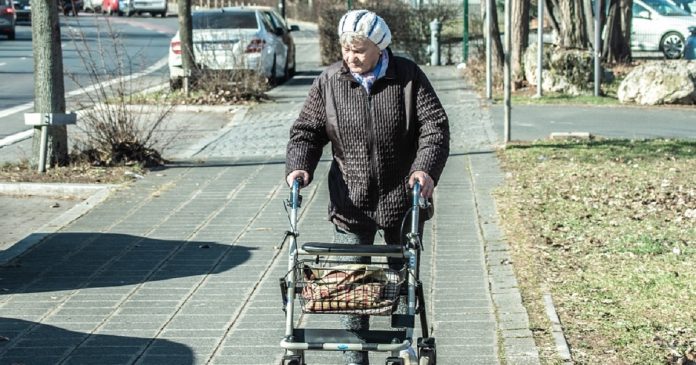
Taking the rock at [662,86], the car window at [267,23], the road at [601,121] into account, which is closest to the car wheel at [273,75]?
the car window at [267,23]

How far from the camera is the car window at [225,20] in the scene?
2378 cm

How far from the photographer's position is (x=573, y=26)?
86.4 feet

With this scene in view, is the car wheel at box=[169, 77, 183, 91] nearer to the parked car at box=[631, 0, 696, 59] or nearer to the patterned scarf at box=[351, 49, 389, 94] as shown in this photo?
the parked car at box=[631, 0, 696, 59]

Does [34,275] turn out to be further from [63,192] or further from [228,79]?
[228,79]

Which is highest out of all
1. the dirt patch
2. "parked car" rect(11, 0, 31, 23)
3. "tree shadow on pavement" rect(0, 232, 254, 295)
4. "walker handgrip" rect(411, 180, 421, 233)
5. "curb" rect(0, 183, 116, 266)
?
"parked car" rect(11, 0, 31, 23)

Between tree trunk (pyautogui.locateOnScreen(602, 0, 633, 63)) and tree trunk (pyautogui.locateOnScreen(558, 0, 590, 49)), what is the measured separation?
189cm

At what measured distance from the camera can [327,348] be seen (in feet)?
16.5

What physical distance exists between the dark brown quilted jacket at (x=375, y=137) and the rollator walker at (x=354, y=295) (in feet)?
1.41

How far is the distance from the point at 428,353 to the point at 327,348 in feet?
1.59

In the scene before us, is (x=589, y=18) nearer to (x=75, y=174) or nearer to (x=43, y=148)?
(x=75, y=174)

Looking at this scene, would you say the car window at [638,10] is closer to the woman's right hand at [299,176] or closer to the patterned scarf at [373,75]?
the patterned scarf at [373,75]

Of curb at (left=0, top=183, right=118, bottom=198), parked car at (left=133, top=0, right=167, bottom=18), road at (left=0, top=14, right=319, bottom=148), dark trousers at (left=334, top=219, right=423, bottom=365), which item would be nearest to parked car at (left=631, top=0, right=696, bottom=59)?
road at (left=0, top=14, right=319, bottom=148)

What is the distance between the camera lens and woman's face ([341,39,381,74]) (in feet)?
17.8

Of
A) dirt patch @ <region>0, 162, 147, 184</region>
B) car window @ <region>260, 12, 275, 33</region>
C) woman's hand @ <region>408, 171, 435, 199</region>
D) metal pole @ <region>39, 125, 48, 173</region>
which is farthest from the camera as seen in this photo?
car window @ <region>260, 12, 275, 33</region>
